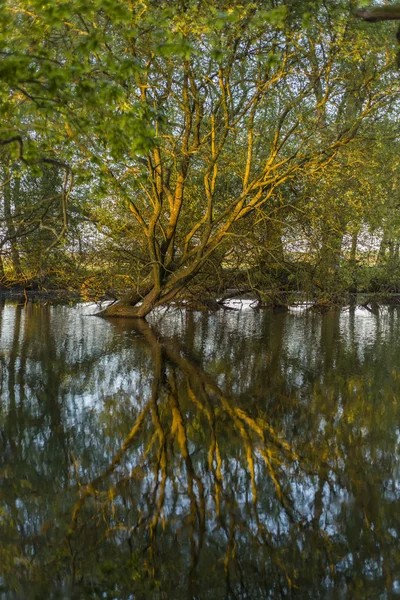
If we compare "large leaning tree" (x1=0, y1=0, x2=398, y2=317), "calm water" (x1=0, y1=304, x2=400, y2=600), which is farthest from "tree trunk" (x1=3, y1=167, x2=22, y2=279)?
"calm water" (x1=0, y1=304, x2=400, y2=600)

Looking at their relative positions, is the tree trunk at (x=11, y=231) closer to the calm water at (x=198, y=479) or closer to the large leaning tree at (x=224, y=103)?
the large leaning tree at (x=224, y=103)

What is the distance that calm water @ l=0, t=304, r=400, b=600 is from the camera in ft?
12.1

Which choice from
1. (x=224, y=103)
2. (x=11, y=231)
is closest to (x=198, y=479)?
(x=224, y=103)

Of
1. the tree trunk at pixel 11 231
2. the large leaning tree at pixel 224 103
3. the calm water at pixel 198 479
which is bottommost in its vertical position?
the calm water at pixel 198 479

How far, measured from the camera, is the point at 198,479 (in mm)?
5262

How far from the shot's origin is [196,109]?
53.1 feet

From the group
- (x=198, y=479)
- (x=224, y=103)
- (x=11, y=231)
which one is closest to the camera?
(x=198, y=479)

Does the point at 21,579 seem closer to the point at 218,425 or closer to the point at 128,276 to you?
the point at 218,425

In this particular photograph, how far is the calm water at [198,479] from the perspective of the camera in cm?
368

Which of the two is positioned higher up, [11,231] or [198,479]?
[11,231]

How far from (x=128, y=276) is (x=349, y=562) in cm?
1657

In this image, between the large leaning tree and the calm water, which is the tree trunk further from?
the calm water

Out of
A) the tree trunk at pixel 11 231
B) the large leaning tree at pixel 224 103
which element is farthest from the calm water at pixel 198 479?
the tree trunk at pixel 11 231

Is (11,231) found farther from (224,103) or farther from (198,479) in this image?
(198,479)
